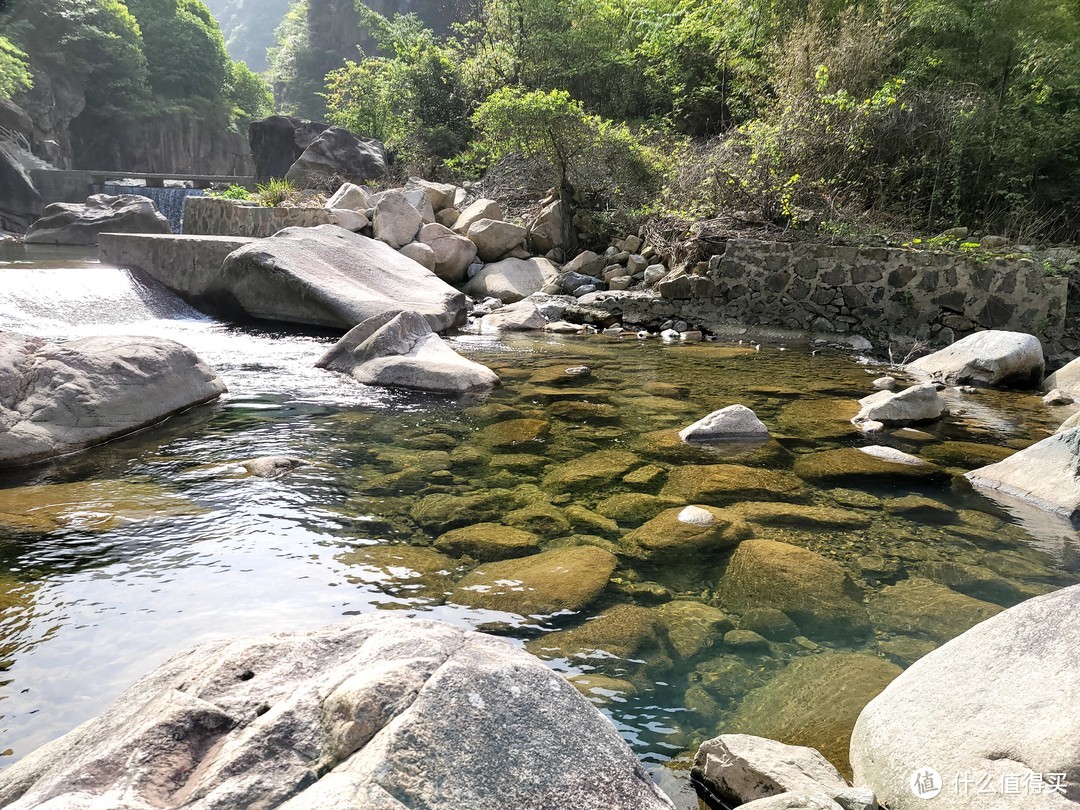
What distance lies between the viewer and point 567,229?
13781 millimetres

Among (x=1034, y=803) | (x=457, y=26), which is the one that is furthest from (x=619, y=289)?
(x=457, y=26)

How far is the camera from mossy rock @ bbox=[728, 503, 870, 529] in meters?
3.81

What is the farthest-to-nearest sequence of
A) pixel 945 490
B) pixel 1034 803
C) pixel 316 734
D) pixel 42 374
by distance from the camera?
pixel 42 374 → pixel 945 490 → pixel 1034 803 → pixel 316 734

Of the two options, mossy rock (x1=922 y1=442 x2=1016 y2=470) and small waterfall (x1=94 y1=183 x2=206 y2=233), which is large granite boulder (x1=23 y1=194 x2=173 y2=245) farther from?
mossy rock (x1=922 y1=442 x2=1016 y2=470)

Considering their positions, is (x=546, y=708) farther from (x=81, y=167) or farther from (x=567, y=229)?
(x=81, y=167)

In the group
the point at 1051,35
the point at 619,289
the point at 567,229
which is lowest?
the point at 619,289

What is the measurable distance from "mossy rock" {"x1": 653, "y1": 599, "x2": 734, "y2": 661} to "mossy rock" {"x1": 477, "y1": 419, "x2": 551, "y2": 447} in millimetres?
2298

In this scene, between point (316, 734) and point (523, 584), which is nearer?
point (316, 734)

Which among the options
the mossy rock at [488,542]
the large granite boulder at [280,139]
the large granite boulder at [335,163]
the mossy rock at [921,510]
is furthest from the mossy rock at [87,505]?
the large granite boulder at [280,139]

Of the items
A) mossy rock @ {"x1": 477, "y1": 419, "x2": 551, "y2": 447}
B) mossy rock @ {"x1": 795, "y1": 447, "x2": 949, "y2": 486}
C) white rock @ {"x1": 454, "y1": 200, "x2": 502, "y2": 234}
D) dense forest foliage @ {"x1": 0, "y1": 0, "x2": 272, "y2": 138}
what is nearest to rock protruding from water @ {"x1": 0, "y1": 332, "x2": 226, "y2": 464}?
mossy rock @ {"x1": 477, "y1": 419, "x2": 551, "y2": 447}

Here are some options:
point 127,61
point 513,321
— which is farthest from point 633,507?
point 127,61

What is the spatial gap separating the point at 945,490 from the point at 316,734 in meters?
4.13

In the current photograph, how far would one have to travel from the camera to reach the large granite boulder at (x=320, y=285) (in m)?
8.59

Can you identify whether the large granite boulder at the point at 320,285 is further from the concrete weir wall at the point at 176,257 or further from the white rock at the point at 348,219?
the white rock at the point at 348,219
